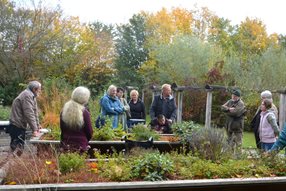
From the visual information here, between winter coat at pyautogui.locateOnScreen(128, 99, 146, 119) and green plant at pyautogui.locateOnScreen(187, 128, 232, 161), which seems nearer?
green plant at pyautogui.locateOnScreen(187, 128, 232, 161)

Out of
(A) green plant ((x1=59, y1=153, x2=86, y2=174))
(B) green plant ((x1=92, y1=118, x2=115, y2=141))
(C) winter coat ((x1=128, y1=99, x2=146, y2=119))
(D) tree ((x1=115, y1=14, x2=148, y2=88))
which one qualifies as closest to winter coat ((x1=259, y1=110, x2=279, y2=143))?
(B) green plant ((x1=92, y1=118, x2=115, y2=141))

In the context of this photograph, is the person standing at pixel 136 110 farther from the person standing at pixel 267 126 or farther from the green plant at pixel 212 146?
the green plant at pixel 212 146

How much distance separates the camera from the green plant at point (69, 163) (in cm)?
414

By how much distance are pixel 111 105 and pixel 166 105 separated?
3.83ft

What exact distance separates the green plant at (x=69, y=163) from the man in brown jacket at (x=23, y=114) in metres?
2.18

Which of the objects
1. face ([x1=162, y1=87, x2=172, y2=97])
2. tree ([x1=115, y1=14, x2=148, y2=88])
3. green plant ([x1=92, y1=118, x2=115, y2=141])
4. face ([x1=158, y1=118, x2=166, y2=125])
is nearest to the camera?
green plant ([x1=92, y1=118, x2=115, y2=141])

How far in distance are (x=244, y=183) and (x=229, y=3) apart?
29.9 meters

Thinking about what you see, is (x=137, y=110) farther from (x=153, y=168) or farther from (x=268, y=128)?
(x=153, y=168)

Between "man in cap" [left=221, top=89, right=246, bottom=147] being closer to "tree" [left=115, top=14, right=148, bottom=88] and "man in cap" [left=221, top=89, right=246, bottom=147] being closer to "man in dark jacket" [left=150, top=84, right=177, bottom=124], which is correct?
"man in dark jacket" [left=150, top=84, right=177, bottom=124]

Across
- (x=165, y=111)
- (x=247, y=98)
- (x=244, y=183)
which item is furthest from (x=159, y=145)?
(x=247, y=98)

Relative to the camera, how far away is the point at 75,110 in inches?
188

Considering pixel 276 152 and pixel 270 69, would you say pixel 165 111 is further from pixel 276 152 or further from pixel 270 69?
pixel 270 69

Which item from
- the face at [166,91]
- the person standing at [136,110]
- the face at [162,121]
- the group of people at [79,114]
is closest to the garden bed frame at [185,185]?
the group of people at [79,114]

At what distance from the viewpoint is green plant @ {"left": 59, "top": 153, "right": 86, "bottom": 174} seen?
4.14 m
